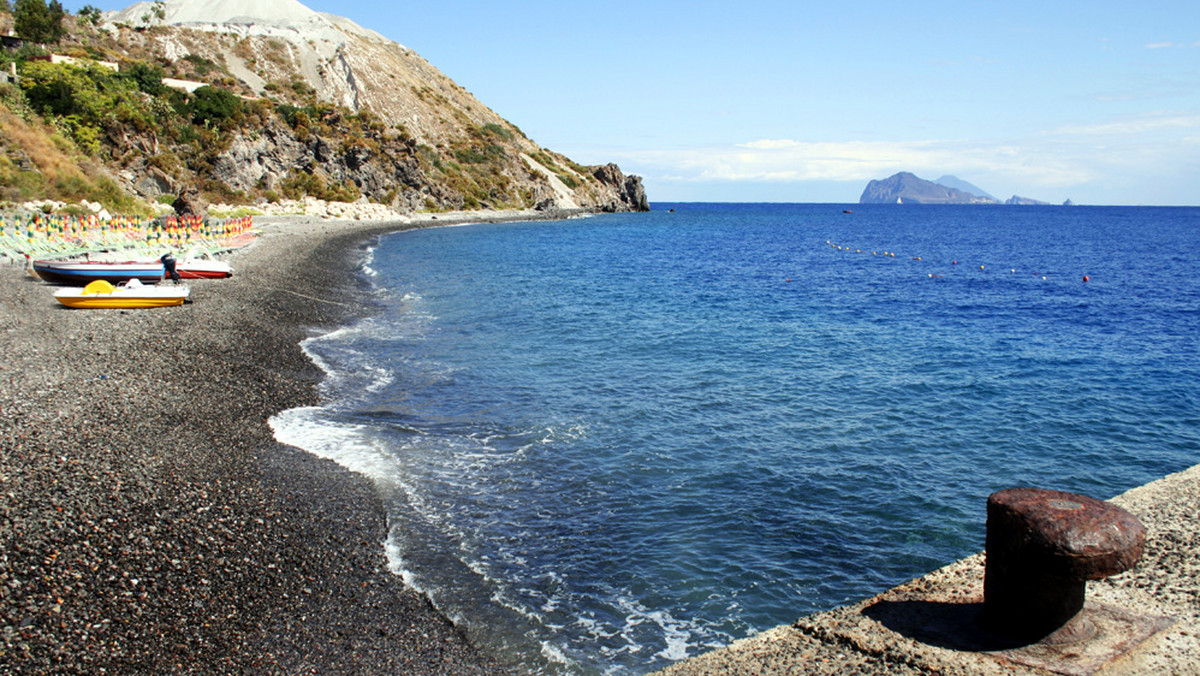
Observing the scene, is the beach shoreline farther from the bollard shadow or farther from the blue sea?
the bollard shadow

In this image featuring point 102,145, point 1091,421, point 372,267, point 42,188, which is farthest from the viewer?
point 102,145

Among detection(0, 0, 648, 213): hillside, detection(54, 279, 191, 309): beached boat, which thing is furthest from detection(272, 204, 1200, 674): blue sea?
detection(0, 0, 648, 213): hillside

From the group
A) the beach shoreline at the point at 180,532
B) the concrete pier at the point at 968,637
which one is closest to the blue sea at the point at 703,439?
the beach shoreline at the point at 180,532

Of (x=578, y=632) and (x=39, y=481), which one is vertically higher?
(x=39, y=481)

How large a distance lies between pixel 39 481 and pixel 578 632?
24.7 ft

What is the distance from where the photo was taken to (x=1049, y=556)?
18.7 feet

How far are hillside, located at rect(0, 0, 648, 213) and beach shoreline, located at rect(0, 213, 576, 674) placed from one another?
110ft

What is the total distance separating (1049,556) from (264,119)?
89.6 meters

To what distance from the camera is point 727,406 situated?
18.3 meters

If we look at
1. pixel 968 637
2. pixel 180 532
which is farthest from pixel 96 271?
pixel 968 637

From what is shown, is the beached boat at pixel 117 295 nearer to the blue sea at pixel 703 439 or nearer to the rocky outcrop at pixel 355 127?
the blue sea at pixel 703 439

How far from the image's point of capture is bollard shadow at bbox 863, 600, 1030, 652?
20.2 feet

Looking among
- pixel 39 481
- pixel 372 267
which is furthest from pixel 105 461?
pixel 372 267

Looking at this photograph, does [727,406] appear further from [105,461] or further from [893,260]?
[893,260]
